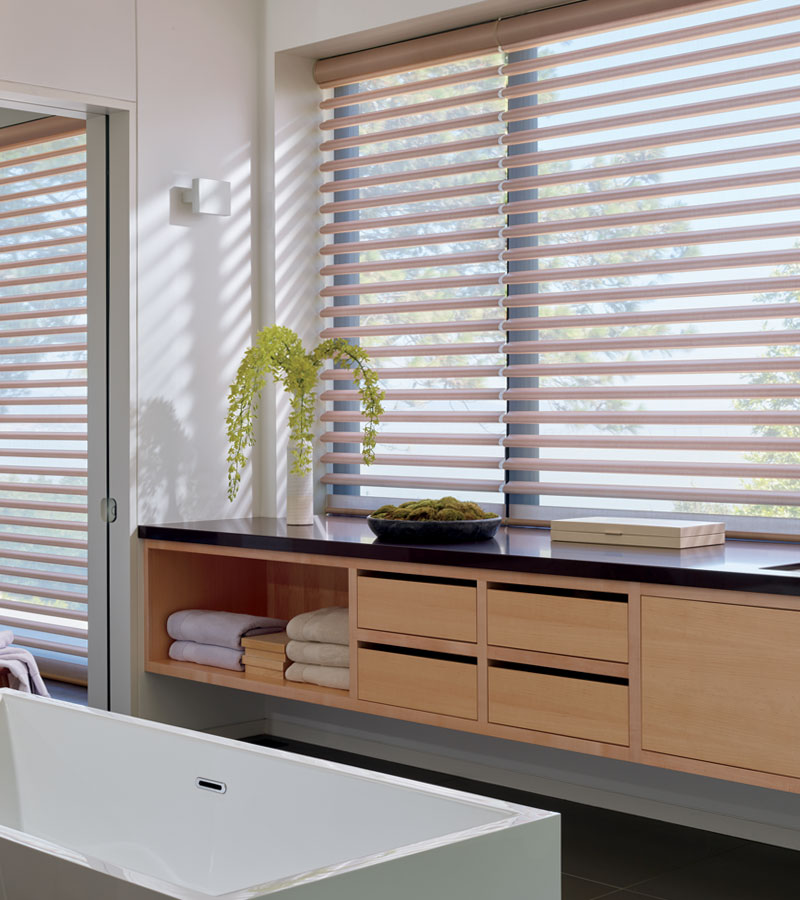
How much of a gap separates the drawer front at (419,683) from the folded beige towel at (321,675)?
0.34 ft

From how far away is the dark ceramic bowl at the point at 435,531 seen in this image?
127 inches

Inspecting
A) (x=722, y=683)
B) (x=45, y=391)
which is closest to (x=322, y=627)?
(x=722, y=683)

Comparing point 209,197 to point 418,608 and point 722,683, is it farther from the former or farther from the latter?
point 722,683

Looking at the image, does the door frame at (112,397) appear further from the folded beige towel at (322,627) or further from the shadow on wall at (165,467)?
the folded beige towel at (322,627)

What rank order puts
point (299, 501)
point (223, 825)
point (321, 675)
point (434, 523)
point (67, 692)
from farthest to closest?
point (67, 692) < point (299, 501) < point (321, 675) < point (434, 523) < point (223, 825)

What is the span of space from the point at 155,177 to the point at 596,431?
1630 millimetres

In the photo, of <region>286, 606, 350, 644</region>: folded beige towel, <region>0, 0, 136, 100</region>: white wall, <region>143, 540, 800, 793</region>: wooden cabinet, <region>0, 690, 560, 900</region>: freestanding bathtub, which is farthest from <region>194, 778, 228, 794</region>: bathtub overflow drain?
<region>0, 0, 136, 100</region>: white wall

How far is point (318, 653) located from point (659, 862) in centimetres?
108

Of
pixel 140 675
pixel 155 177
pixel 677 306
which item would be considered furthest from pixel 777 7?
pixel 140 675

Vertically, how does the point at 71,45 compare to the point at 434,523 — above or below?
above

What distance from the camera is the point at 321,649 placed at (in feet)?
11.3

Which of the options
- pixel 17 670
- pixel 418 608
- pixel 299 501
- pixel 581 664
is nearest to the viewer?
pixel 581 664

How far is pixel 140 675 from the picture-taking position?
3.93 m

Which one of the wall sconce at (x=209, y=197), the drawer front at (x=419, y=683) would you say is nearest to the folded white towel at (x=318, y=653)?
the drawer front at (x=419, y=683)
